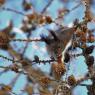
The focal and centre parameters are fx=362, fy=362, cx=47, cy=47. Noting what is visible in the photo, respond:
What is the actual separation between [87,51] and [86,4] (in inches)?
12.9

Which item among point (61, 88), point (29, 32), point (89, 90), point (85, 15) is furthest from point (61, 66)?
point (29, 32)

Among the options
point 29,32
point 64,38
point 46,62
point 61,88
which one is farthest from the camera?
point 29,32

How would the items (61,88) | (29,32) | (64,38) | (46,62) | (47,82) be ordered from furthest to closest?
(29,32) < (64,38) < (46,62) < (47,82) < (61,88)

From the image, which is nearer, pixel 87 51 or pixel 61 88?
pixel 61 88

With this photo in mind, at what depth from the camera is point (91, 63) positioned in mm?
2500

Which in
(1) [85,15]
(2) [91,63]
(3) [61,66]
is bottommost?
(3) [61,66]

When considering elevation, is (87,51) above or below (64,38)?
below

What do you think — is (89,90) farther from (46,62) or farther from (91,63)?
(46,62)

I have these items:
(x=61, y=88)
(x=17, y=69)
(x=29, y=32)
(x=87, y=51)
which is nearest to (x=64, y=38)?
(x=87, y=51)

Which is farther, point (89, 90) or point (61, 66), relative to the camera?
point (89, 90)

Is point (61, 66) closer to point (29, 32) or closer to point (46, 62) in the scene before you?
point (46, 62)

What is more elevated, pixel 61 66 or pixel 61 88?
pixel 61 66

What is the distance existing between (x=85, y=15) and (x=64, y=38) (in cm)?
48

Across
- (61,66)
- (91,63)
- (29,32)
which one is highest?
(29,32)
